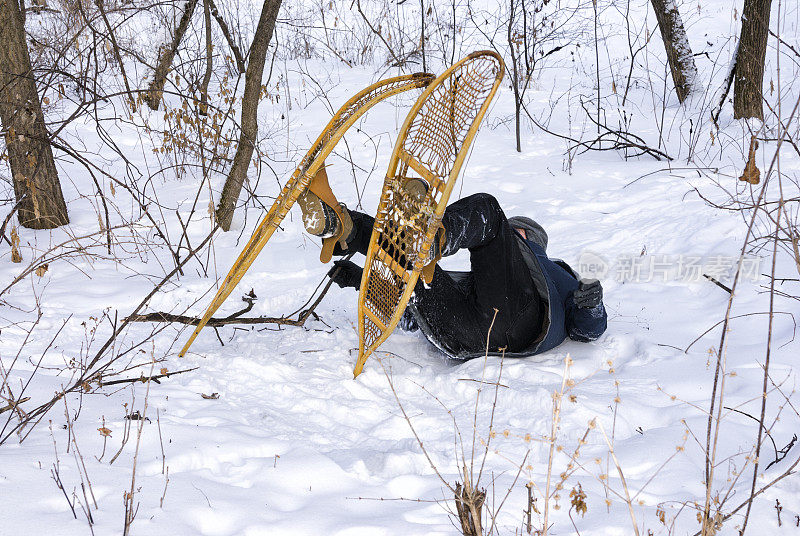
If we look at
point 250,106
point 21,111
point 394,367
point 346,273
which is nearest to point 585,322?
point 394,367

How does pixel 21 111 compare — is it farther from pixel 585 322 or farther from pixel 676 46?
pixel 676 46

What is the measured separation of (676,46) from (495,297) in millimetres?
4387

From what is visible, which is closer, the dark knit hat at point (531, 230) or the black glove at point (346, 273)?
the black glove at point (346, 273)

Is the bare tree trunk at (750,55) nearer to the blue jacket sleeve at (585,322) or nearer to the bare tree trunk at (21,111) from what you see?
the blue jacket sleeve at (585,322)

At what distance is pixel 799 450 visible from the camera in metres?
1.84

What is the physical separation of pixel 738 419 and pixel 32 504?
2066mm

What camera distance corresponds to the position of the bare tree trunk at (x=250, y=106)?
3.91m

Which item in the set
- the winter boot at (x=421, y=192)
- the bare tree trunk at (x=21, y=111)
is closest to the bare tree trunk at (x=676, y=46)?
the winter boot at (x=421, y=192)

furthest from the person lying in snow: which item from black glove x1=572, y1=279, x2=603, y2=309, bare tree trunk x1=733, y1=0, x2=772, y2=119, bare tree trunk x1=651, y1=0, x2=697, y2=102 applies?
bare tree trunk x1=651, y1=0, x2=697, y2=102

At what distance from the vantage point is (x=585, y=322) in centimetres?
283

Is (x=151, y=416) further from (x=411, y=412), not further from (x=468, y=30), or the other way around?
(x=468, y=30)

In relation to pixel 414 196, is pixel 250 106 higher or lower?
higher

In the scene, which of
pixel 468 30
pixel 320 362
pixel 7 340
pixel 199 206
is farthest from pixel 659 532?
pixel 468 30

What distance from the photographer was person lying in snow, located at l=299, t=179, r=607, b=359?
2.63 metres
